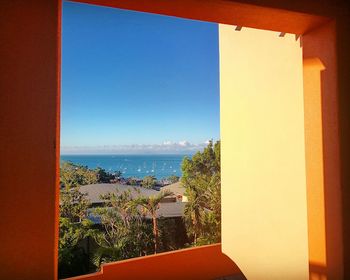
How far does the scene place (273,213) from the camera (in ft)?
12.7

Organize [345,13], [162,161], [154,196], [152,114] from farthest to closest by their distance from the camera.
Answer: [162,161] → [152,114] → [154,196] → [345,13]

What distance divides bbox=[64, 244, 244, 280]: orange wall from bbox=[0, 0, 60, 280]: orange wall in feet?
9.91

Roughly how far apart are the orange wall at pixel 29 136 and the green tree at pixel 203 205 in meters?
7.58

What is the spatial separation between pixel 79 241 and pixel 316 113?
7.30 meters

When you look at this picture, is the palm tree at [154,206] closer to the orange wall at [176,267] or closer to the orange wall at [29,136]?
the orange wall at [176,267]

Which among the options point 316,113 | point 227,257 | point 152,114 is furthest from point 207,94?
point 316,113

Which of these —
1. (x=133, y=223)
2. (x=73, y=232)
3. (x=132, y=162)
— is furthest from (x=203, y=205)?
(x=132, y=162)

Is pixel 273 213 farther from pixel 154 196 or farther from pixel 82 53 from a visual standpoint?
pixel 82 53

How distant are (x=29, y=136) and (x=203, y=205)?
7935 mm

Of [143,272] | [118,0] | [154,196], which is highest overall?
[118,0]

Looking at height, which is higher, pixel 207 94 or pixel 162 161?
pixel 207 94

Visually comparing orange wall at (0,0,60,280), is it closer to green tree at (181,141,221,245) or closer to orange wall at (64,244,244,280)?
orange wall at (64,244,244,280)

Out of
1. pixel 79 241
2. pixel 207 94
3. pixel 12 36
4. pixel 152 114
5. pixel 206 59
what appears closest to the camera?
pixel 12 36

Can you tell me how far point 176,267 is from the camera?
513cm
